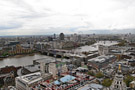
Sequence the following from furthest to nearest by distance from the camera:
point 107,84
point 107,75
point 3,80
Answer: point 3,80, point 107,75, point 107,84

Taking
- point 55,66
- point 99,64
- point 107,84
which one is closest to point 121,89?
point 107,84

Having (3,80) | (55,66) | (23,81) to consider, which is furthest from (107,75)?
(3,80)

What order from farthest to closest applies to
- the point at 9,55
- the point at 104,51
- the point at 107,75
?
the point at 9,55 < the point at 104,51 < the point at 107,75

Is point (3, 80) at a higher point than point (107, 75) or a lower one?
lower

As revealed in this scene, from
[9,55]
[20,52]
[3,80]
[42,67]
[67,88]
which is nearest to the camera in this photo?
[67,88]

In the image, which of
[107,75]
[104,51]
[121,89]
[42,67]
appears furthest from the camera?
[104,51]

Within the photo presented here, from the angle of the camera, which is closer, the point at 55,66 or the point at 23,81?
the point at 23,81

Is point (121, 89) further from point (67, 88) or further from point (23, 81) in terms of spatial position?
point (23, 81)

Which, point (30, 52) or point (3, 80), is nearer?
point (3, 80)

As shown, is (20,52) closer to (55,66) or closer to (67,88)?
(55,66)
